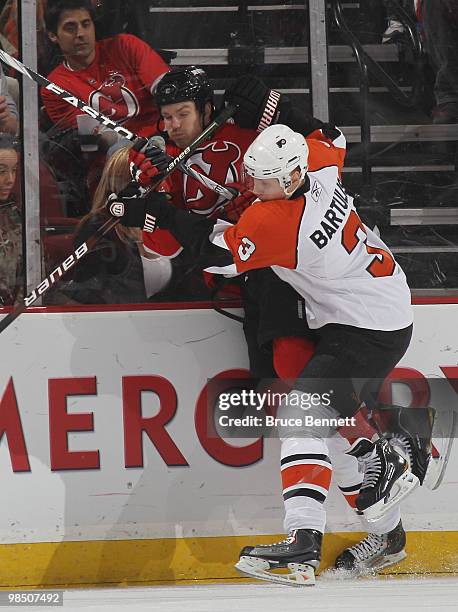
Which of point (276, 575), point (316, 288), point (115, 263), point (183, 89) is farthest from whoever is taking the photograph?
point (115, 263)

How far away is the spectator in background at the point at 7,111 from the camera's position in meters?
3.16

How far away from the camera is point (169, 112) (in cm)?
304

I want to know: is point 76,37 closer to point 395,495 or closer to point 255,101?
point 255,101

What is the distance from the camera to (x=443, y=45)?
3.24m

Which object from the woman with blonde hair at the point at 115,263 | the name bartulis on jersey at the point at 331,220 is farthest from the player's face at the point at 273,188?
the woman with blonde hair at the point at 115,263

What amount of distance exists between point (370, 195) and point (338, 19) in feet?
1.95

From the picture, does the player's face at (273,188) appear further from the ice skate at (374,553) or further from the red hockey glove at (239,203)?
the ice skate at (374,553)

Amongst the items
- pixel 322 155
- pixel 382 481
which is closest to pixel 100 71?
pixel 322 155

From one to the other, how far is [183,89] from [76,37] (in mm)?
444

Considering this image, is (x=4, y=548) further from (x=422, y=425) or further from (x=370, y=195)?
(x=370, y=195)

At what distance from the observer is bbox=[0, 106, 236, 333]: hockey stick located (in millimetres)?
3008

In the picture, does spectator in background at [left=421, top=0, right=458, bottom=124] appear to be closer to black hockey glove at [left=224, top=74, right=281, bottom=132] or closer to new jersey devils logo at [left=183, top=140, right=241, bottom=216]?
black hockey glove at [left=224, top=74, right=281, bottom=132]

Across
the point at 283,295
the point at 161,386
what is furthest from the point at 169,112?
the point at 161,386

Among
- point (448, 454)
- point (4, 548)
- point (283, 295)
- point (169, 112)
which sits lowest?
point (4, 548)
